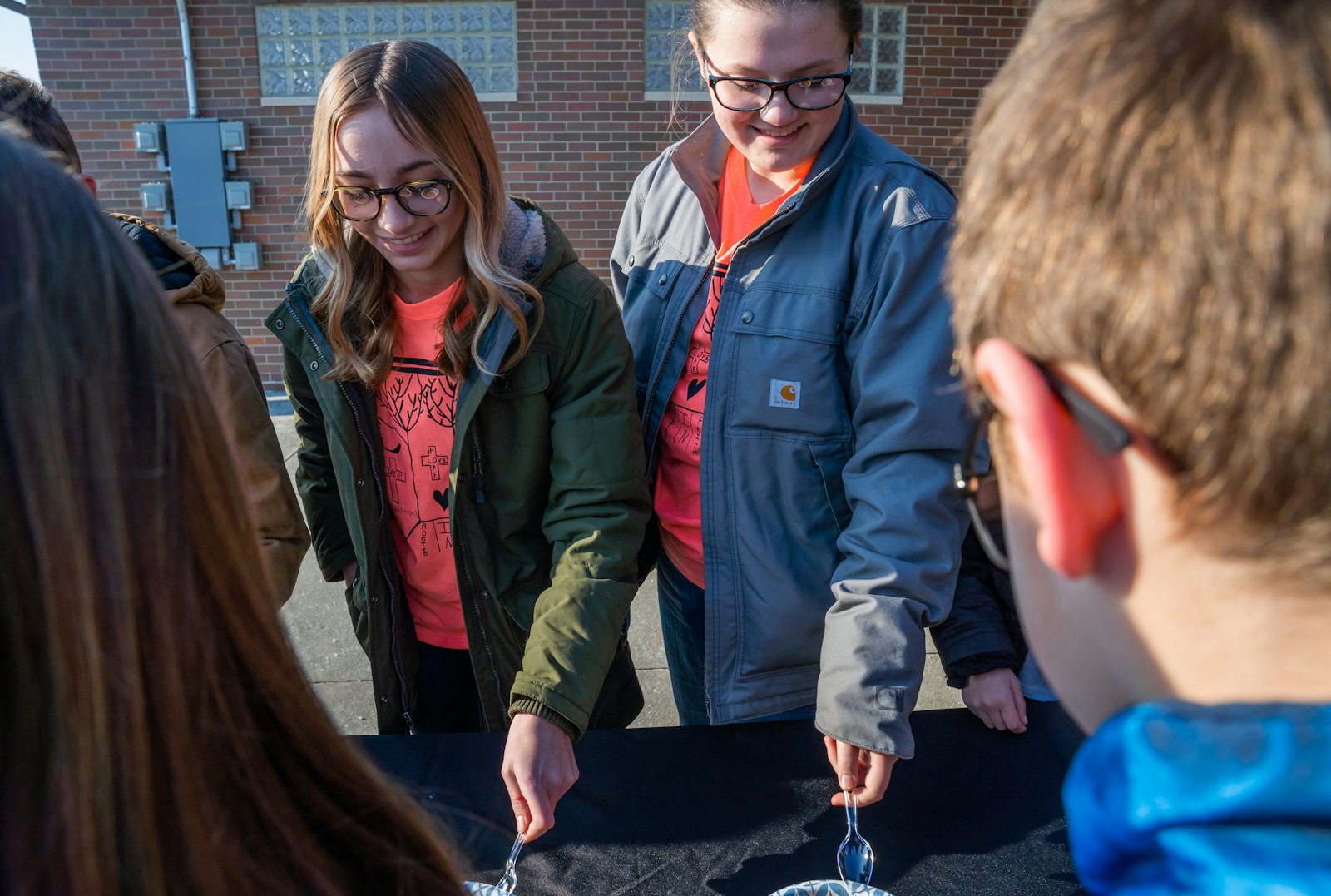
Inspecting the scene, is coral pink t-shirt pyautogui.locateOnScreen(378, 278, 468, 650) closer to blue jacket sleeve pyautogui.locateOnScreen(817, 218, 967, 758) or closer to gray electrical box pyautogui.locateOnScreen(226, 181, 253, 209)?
blue jacket sleeve pyautogui.locateOnScreen(817, 218, 967, 758)

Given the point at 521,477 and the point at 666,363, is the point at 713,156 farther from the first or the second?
the point at 521,477

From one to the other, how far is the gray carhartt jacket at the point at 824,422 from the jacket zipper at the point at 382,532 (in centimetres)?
56

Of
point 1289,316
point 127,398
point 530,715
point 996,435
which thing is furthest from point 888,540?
point 127,398

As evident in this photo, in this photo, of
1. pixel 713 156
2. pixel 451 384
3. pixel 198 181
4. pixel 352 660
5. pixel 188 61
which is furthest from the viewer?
pixel 198 181

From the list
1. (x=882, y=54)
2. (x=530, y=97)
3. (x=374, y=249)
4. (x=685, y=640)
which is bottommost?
(x=685, y=640)

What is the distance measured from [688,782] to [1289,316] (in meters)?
1.17

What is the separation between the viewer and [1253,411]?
0.51 metres

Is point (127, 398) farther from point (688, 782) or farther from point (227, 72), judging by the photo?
point (227, 72)

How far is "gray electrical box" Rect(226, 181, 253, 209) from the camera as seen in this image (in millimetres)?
6617

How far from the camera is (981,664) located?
164 cm

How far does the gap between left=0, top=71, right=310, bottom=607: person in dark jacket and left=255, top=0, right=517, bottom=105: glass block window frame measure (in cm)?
493

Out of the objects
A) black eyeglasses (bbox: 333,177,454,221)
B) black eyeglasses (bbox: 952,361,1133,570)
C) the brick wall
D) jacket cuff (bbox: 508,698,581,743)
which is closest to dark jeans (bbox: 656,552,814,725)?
jacket cuff (bbox: 508,698,581,743)

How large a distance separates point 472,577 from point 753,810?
0.75 meters

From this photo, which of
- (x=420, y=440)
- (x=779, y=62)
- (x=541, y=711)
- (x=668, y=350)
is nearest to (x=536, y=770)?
(x=541, y=711)
